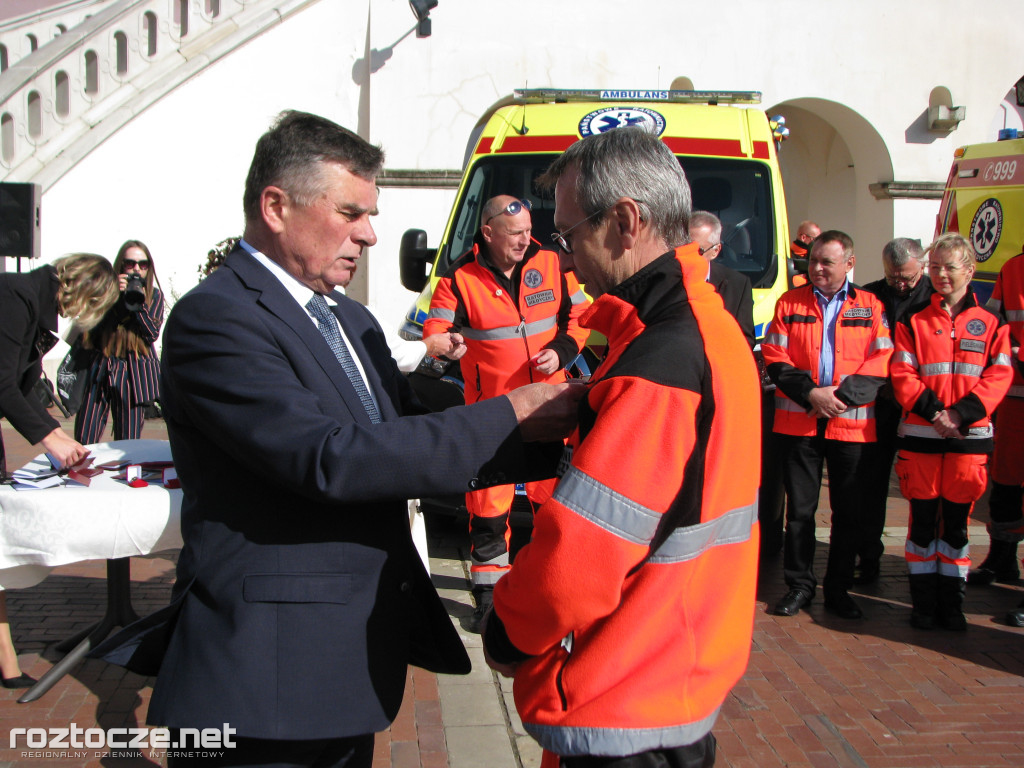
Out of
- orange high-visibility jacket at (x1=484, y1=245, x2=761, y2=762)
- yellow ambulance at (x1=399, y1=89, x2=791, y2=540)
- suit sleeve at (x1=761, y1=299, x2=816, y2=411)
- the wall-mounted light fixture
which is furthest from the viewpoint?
the wall-mounted light fixture

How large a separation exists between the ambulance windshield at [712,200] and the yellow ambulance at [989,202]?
269cm

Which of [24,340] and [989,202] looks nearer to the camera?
[24,340]

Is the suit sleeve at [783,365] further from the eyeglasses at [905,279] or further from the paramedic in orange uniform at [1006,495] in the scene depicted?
the paramedic in orange uniform at [1006,495]

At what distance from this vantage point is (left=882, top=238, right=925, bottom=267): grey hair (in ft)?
18.1

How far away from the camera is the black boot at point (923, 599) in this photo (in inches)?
188

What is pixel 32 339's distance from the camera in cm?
417

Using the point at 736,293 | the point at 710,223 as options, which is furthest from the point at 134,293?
the point at 736,293

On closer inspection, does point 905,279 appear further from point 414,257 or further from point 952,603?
point 414,257

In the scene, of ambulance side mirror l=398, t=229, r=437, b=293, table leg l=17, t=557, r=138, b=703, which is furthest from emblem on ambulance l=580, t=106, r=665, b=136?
table leg l=17, t=557, r=138, b=703

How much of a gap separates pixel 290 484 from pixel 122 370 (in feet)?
13.3

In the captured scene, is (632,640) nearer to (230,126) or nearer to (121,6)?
(230,126)

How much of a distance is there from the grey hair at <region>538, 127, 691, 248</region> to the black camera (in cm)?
407

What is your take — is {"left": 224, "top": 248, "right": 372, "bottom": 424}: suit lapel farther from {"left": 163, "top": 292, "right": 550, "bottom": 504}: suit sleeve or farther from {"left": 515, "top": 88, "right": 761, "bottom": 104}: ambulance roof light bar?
{"left": 515, "top": 88, "right": 761, "bottom": 104}: ambulance roof light bar

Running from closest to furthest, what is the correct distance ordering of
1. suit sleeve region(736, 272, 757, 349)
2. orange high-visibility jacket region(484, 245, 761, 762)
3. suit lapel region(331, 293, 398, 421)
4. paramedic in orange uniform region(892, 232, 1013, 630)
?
orange high-visibility jacket region(484, 245, 761, 762)
suit lapel region(331, 293, 398, 421)
paramedic in orange uniform region(892, 232, 1013, 630)
suit sleeve region(736, 272, 757, 349)
